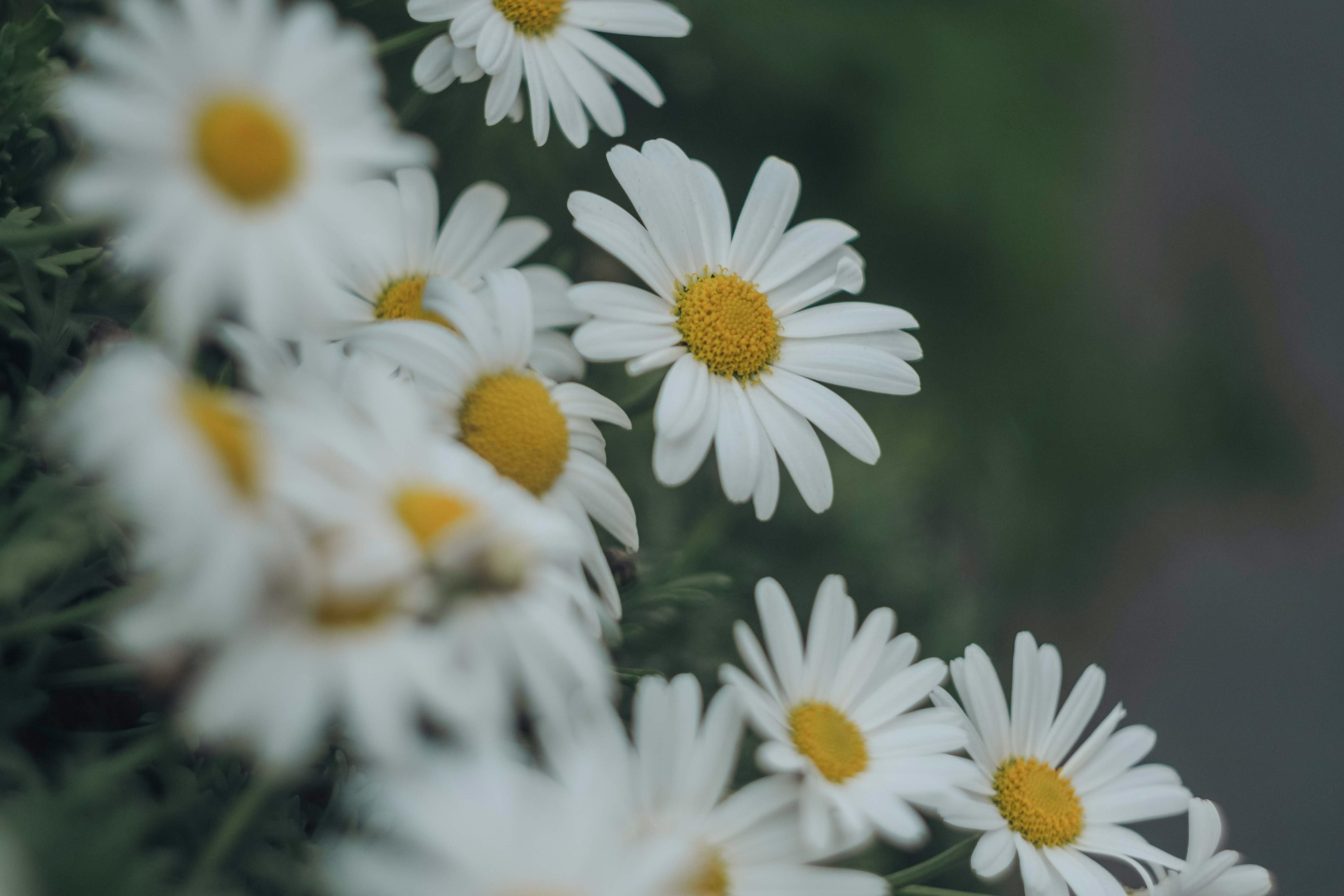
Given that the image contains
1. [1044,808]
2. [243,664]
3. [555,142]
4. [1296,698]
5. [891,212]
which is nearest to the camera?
[243,664]

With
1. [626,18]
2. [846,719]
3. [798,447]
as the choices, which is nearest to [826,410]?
[798,447]

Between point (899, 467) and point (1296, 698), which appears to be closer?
point (899, 467)

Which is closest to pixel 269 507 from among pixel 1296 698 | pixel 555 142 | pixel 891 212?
pixel 555 142

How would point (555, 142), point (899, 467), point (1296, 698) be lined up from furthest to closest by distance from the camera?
1. point (1296, 698)
2. point (899, 467)
3. point (555, 142)

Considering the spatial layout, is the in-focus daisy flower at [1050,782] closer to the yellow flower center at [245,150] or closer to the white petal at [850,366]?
the white petal at [850,366]

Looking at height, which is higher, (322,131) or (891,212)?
(891,212)

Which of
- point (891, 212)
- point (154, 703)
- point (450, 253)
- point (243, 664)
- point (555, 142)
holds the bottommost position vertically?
point (154, 703)

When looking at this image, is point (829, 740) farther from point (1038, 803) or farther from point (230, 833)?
point (230, 833)

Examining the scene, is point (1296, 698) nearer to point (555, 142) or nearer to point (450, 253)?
point (555, 142)
